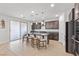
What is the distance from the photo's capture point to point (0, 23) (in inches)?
352

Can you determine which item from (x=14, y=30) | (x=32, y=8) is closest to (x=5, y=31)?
(x=14, y=30)

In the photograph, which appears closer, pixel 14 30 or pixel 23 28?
pixel 14 30

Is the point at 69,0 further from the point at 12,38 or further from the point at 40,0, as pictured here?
the point at 12,38

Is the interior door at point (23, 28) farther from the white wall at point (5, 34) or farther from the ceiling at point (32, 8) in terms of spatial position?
the ceiling at point (32, 8)

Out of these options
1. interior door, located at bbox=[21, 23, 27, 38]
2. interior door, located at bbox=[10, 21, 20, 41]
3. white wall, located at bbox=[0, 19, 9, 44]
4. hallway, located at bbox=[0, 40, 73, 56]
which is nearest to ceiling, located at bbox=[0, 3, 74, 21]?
white wall, located at bbox=[0, 19, 9, 44]

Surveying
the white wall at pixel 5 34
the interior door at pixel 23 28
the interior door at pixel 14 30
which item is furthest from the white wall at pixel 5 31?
the interior door at pixel 23 28

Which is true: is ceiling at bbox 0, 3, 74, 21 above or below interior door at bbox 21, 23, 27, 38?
above

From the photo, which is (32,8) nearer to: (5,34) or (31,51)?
(31,51)

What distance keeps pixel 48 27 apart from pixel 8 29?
4.77 metres

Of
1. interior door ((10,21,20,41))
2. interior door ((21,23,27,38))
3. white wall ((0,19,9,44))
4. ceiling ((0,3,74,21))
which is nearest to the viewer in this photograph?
ceiling ((0,3,74,21))

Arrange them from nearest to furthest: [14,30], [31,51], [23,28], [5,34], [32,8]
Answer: [31,51], [32,8], [5,34], [14,30], [23,28]

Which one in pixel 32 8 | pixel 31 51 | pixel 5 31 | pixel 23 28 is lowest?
pixel 31 51

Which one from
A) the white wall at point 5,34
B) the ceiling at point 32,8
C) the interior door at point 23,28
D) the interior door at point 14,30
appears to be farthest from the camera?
the interior door at point 23,28

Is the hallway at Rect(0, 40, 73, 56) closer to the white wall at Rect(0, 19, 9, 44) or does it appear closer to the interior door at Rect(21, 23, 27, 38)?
the white wall at Rect(0, 19, 9, 44)
